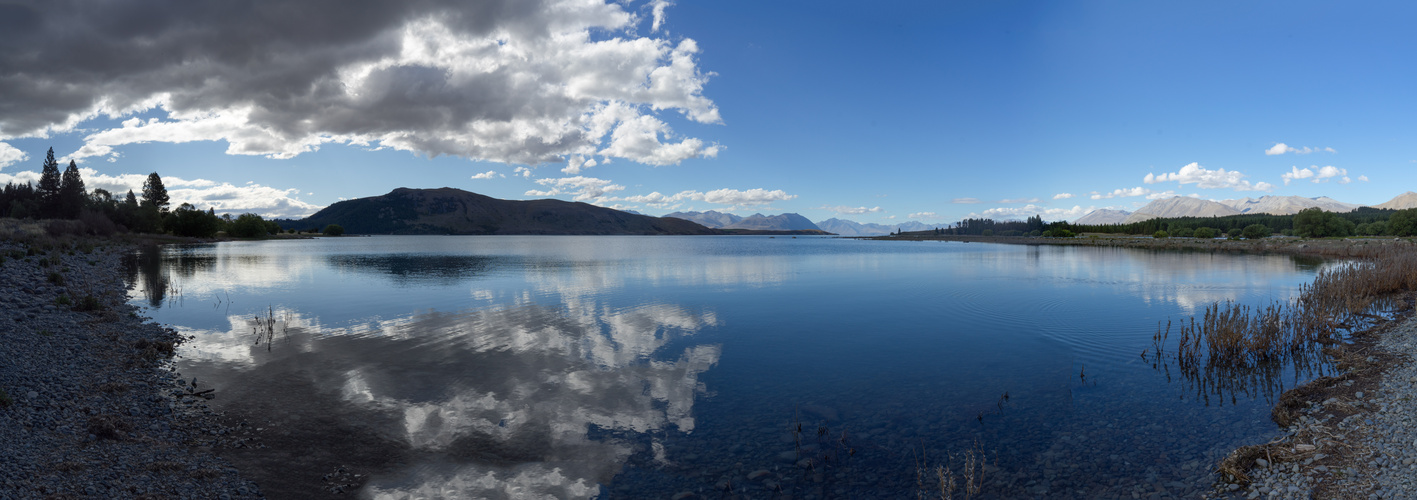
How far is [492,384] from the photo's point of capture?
1315 cm

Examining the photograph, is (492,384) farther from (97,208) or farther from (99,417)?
(97,208)

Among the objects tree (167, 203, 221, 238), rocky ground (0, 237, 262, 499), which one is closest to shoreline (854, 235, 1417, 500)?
rocky ground (0, 237, 262, 499)

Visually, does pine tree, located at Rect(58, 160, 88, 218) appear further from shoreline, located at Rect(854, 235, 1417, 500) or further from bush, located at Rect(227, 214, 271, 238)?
shoreline, located at Rect(854, 235, 1417, 500)

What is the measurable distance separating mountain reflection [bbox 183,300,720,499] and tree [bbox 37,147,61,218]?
430 ft

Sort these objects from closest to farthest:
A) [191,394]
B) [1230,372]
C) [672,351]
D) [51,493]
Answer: [51,493], [191,394], [1230,372], [672,351]

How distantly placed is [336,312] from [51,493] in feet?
63.7

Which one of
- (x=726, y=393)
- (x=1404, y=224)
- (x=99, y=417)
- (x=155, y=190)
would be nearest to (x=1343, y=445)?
(x=726, y=393)

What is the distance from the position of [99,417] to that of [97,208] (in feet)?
462

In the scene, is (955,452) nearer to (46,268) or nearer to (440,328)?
(440,328)

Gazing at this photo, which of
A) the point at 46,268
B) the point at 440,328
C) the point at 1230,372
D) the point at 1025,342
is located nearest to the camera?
the point at 1230,372

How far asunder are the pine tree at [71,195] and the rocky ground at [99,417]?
408ft

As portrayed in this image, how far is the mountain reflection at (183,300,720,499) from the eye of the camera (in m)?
8.87

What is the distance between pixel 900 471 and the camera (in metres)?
9.02

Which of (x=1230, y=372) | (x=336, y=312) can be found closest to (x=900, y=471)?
(x=1230, y=372)
